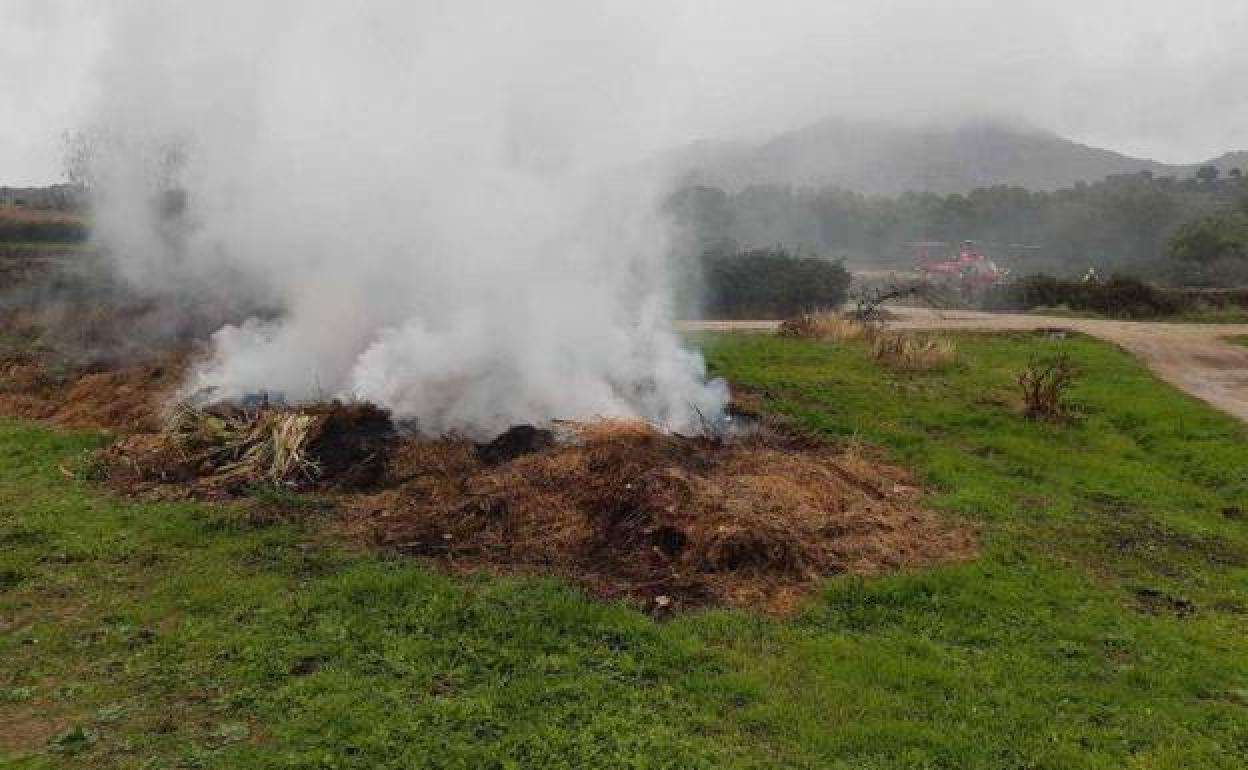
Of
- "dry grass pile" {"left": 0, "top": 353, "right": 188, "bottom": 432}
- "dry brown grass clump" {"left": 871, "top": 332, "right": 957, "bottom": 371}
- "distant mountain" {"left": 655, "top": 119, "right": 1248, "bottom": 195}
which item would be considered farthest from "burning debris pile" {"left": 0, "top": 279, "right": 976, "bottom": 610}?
"distant mountain" {"left": 655, "top": 119, "right": 1248, "bottom": 195}

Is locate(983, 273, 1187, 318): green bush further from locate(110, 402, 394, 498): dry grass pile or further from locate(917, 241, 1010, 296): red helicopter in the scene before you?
locate(110, 402, 394, 498): dry grass pile

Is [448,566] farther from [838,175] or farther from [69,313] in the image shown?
[838,175]

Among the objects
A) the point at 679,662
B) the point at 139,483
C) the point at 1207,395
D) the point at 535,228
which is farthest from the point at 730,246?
the point at 679,662

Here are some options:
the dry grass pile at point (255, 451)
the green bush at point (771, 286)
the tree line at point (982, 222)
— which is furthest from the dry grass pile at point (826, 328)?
the tree line at point (982, 222)

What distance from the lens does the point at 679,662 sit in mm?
5496

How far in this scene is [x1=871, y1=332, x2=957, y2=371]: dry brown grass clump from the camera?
1653cm

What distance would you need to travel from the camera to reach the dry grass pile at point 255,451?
895cm

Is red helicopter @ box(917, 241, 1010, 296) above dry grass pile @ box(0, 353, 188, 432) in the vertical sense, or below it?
above

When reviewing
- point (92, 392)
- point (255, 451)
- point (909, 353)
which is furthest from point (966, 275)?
point (255, 451)

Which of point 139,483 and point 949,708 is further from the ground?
point 139,483

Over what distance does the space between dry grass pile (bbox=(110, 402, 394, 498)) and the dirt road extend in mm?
12741

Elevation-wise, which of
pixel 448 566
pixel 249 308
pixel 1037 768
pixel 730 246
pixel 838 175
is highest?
pixel 838 175

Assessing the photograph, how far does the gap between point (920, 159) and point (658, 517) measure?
15374cm

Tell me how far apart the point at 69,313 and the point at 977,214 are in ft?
201
